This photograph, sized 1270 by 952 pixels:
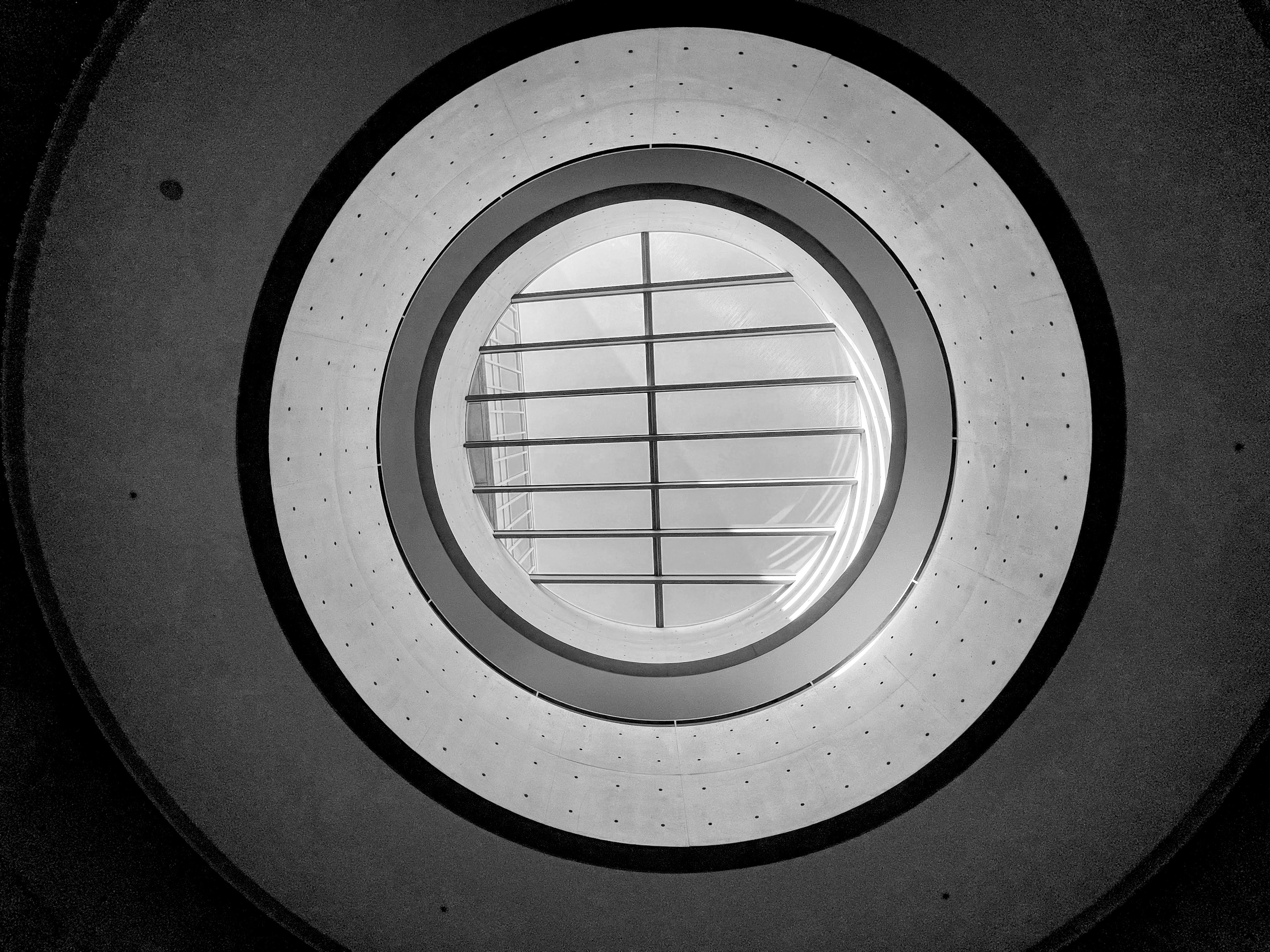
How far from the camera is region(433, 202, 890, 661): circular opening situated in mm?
8672

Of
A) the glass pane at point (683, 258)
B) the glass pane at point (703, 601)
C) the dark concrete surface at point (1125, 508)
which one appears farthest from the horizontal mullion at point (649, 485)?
the dark concrete surface at point (1125, 508)

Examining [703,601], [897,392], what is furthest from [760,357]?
[897,392]

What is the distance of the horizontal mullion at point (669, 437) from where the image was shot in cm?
959

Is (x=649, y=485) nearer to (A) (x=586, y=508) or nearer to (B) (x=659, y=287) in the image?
(B) (x=659, y=287)

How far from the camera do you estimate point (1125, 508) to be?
17.1ft

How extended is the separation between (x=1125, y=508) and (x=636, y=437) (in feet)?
20.9

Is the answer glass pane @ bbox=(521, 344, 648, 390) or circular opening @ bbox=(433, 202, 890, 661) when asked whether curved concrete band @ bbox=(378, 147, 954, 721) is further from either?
glass pane @ bbox=(521, 344, 648, 390)

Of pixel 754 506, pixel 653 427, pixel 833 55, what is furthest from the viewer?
pixel 754 506

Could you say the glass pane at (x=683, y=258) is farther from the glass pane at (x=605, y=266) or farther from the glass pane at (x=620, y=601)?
the glass pane at (x=620, y=601)

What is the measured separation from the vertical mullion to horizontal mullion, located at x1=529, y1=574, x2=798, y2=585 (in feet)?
1.16

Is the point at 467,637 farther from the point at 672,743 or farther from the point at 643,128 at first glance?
the point at 643,128

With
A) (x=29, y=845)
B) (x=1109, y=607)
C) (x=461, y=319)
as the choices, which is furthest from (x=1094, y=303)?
(x=29, y=845)

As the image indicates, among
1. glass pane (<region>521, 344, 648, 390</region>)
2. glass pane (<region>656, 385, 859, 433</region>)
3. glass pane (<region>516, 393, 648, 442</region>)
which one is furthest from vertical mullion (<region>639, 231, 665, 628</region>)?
glass pane (<region>521, 344, 648, 390</region>)

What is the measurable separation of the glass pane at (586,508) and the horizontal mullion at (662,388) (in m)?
3.09
